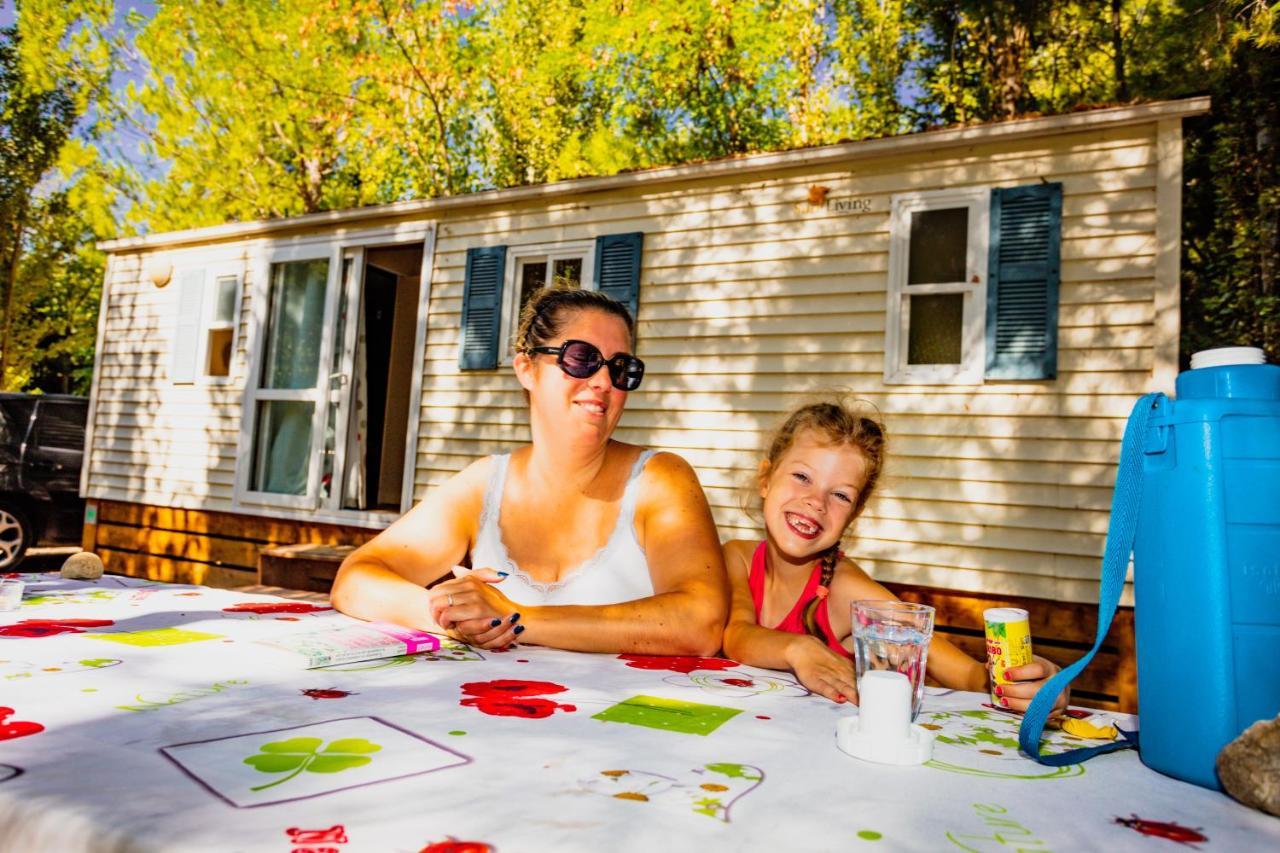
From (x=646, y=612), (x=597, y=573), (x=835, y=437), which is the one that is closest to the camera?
(x=646, y=612)

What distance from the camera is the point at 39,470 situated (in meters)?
9.05

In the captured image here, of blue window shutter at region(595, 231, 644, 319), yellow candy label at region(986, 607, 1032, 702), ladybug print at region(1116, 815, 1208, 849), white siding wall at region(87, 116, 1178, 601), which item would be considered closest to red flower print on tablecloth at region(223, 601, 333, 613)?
yellow candy label at region(986, 607, 1032, 702)

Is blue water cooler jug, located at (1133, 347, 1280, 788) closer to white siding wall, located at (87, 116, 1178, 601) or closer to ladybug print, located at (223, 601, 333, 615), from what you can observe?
ladybug print, located at (223, 601, 333, 615)

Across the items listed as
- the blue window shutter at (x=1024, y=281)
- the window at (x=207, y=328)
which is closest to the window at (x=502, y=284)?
the blue window shutter at (x=1024, y=281)

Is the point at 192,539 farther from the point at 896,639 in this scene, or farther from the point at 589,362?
→ the point at 896,639

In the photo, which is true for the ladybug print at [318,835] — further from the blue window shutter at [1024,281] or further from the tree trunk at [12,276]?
the tree trunk at [12,276]

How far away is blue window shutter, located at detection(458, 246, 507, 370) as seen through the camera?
269 inches

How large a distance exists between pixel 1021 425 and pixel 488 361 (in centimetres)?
409

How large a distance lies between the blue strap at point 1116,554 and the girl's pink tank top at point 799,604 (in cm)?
91

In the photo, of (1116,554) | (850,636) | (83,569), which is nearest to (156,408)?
(83,569)

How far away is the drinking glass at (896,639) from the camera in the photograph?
115 centimetres

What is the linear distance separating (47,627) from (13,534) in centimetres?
917

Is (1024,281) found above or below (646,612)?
above

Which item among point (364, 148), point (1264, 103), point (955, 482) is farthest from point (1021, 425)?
point (364, 148)
